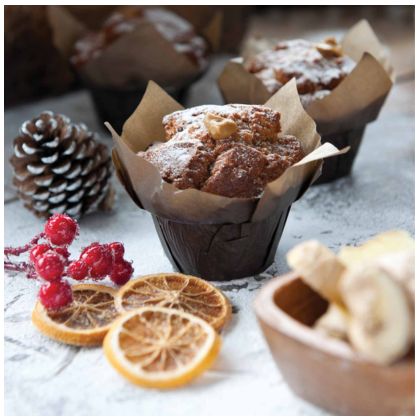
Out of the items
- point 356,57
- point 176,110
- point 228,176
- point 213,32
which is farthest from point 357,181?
point 213,32

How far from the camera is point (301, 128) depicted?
174 centimetres

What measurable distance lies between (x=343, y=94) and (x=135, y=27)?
0.87m

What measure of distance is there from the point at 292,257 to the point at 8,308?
72 centimetres

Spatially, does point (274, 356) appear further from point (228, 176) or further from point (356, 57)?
point (356, 57)

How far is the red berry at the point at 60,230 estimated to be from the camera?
5.43 ft

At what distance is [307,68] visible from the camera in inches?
80.2

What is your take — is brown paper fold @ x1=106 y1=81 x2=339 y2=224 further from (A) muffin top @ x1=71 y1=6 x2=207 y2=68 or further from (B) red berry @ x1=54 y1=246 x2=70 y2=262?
A: (A) muffin top @ x1=71 y1=6 x2=207 y2=68

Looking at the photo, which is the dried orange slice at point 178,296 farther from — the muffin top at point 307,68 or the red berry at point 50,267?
the muffin top at point 307,68

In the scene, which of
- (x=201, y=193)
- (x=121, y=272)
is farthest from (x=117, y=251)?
(x=201, y=193)

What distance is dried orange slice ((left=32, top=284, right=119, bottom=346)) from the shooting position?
1.40 metres

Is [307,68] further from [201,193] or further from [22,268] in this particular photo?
[22,268]

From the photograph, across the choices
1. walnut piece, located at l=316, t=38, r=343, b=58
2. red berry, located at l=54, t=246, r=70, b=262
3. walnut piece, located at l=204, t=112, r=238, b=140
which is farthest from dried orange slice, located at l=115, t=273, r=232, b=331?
walnut piece, located at l=316, t=38, r=343, b=58

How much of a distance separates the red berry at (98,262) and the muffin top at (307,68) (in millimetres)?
726

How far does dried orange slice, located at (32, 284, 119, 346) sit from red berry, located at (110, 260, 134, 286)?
2.5 inches
